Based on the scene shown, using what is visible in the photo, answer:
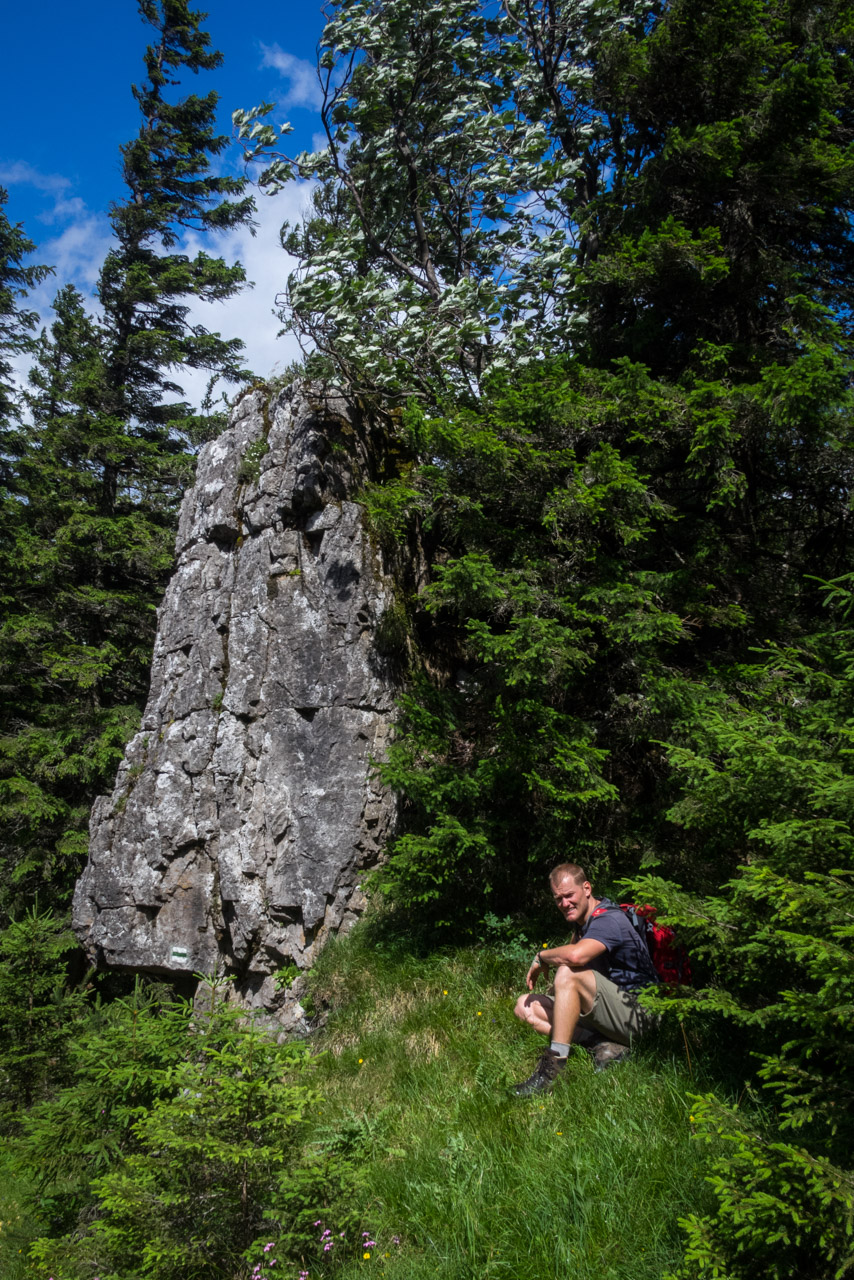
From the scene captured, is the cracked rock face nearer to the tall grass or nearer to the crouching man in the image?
the tall grass

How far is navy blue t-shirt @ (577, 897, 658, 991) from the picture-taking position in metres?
4.07

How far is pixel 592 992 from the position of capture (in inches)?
156

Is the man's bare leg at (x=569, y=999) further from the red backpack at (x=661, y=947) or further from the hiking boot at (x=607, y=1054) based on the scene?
the red backpack at (x=661, y=947)

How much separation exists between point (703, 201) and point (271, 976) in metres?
8.32

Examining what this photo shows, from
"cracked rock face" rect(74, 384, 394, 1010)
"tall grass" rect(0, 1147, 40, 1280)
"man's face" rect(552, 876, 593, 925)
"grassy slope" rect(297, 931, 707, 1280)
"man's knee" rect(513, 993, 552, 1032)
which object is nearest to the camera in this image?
"grassy slope" rect(297, 931, 707, 1280)

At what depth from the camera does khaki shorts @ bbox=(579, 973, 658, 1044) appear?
3.94 meters

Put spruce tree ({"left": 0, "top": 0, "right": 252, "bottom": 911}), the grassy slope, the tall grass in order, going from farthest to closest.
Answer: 1. spruce tree ({"left": 0, "top": 0, "right": 252, "bottom": 911})
2. the tall grass
3. the grassy slope

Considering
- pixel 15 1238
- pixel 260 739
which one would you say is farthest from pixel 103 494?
pixel 15 1238

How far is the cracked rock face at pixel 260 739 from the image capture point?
700 cm

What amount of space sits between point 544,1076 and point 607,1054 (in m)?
0.37

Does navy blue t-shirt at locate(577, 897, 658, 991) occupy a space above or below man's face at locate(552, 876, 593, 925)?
below

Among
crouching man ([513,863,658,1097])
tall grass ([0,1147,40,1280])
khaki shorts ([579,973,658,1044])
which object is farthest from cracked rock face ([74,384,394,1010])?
khaki shorts ([579,973,658,1044])

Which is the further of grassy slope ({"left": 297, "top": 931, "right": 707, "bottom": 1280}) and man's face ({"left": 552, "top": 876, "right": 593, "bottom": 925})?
man's face ({"left": 552, "top": 876, "right": 593, "bottom": 925})

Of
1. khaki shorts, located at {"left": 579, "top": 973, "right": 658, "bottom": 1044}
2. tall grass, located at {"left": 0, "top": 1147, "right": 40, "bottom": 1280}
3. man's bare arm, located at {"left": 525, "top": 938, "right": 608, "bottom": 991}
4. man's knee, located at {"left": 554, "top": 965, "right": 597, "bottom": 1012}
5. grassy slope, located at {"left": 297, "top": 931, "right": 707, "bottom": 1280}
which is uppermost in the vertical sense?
man's bare arm, located at {"left": 525, "top": 938, "right": 608, "bottom": 991}
